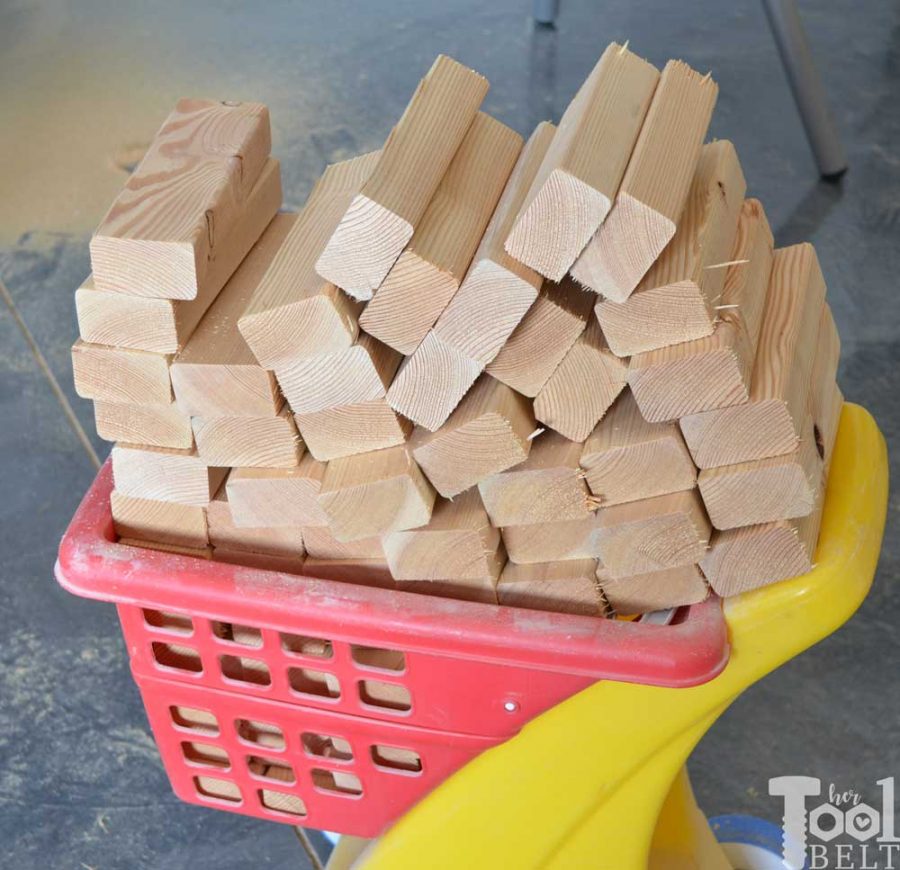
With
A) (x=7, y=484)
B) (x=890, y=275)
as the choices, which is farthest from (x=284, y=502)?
(x=890, y=275)

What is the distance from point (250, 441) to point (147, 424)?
0.11 meters

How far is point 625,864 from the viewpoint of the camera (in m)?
1.27

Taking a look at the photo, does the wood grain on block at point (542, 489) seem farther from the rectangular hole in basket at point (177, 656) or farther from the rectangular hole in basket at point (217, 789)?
the rectangular hole in basket at point (217, 789)

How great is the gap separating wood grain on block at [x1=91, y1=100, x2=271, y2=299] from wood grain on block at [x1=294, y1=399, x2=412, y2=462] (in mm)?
159

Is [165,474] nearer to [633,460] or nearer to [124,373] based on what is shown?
[124,373]

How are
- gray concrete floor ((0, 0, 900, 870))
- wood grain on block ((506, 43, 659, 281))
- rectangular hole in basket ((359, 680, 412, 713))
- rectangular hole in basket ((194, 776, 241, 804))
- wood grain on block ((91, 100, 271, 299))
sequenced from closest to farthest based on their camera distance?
wood grain on block ((506, 43, 659, 281)) < wood grain on block ((91, 100, 271, 299)) < rectangular hole in basket ((359, 680, 412, 713)) < rectangular hole in basket ((194, 776, 241, 804)) < gray concrete floor ((0, 0, 900, 870))

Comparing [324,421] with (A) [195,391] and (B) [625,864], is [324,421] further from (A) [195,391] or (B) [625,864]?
(B) [625,864]

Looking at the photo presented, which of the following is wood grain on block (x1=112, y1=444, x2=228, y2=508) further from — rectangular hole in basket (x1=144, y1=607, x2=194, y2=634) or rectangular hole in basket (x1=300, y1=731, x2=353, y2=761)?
rectangular hole in basket (x1=300, y1=731, x2=353, y2=761)

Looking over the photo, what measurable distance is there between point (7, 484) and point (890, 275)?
6.33 ft

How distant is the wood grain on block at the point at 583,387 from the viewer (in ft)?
3.43

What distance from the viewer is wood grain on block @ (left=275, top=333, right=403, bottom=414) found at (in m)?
1.04

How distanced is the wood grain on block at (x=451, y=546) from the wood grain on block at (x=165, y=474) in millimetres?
184

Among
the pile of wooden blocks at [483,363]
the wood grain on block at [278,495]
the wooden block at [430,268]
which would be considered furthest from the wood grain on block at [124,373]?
the wooden block at [430,268]

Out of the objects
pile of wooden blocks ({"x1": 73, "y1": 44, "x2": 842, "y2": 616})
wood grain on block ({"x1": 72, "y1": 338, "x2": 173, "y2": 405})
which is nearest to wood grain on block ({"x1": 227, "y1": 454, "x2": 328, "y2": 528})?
pile of wooden blocks ({"x1": 73, "y1": 44, "x2": 842, "y2": 616})
